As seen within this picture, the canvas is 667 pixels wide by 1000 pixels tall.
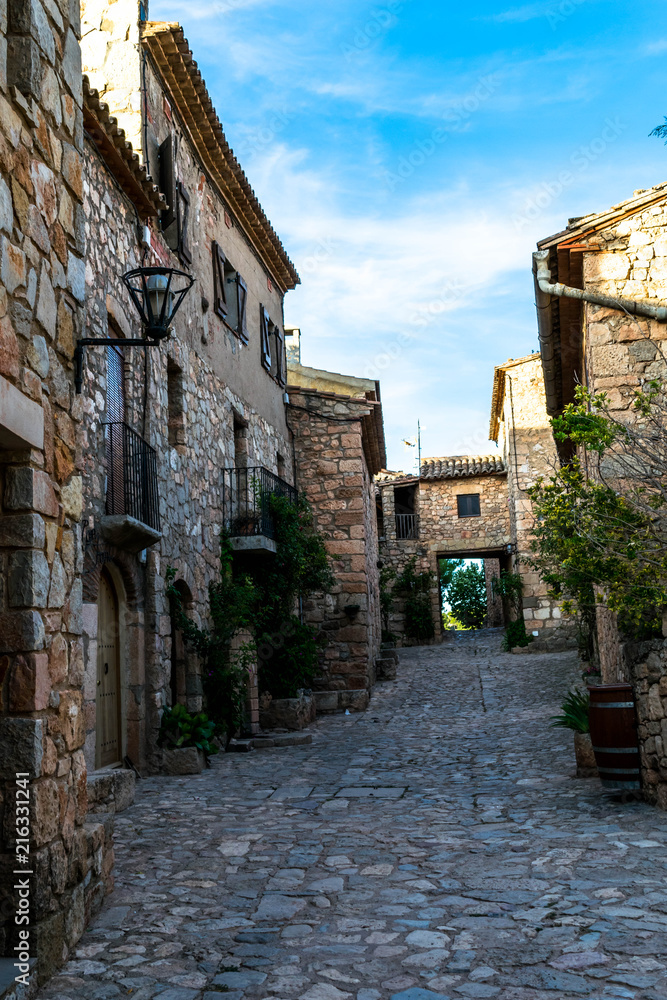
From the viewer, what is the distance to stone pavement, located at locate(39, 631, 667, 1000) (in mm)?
3416

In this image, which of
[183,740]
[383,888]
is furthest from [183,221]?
[383,888]

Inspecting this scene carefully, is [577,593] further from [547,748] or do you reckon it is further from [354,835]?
[354,835]

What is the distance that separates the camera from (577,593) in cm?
893

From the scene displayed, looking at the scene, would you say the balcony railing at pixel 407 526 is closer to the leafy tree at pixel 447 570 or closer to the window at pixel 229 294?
the leafy tree at pixel 447 570

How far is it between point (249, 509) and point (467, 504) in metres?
15.0

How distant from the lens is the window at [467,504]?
2634cm

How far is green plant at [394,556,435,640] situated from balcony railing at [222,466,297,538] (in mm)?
12607

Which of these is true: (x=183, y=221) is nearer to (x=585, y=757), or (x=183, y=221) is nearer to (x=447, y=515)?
(x=585, y=757)

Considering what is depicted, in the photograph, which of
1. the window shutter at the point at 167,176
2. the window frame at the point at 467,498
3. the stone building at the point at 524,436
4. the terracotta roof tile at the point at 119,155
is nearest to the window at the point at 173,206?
the window shutter at the point at 167,176

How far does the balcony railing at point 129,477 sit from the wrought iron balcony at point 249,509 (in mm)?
3068

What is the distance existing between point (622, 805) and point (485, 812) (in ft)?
3.12

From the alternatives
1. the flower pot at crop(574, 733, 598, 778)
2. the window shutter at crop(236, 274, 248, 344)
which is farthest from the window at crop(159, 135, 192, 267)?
the flower pot at crop(574, 733, 598, 778)

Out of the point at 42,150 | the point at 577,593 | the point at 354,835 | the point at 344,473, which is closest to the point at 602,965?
the point at 354,835

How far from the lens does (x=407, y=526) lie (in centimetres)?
2655
